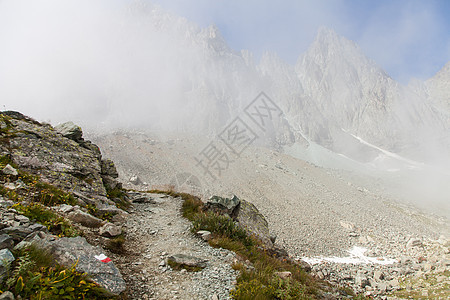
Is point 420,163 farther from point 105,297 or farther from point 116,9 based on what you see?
point 116,9

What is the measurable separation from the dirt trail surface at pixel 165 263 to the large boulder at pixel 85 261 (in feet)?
1.46

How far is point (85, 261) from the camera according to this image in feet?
13.6

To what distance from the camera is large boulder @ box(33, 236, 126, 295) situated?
3867 mm

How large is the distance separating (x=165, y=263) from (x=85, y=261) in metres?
2.02

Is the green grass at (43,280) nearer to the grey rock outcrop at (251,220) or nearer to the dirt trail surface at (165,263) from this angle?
Result: the dirt trail surface at (165,263)

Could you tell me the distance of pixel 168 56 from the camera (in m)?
98.8

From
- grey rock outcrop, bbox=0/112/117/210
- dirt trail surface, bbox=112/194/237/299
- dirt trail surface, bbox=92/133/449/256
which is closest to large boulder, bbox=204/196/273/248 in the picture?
dirt trail surface, bbox=112/194/237/299

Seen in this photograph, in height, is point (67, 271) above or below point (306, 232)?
below

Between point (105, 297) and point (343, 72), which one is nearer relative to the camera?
point (105, 297)

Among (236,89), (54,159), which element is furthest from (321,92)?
(54,159)

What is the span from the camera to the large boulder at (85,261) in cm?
387

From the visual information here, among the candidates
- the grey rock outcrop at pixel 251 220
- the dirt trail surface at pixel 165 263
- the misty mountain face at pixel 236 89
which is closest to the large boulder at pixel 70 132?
the dirt trail surface at pixel 165 263

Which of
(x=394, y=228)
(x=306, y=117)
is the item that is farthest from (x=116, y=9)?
(x=394, y=228)

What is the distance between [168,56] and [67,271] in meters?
108
